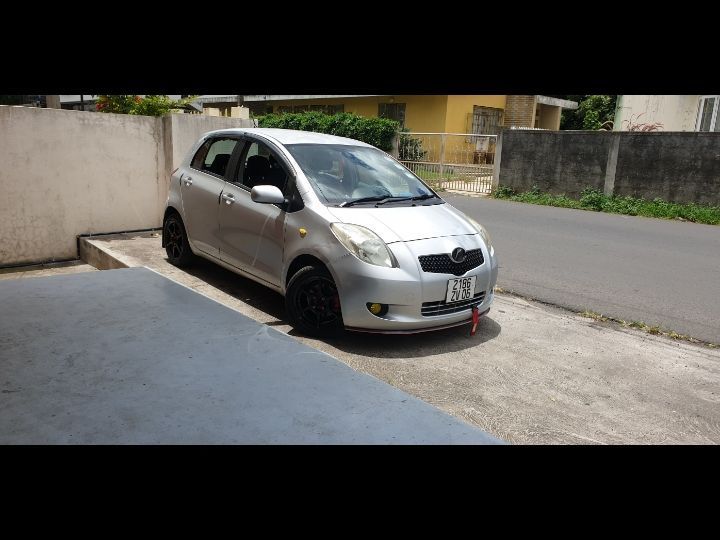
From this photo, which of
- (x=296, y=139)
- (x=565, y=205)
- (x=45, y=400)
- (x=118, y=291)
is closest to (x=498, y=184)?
(x=565, y=205)

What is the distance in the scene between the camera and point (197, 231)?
5.89m

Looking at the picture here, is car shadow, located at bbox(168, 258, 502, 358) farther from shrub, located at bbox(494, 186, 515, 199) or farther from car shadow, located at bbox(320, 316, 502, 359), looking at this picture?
shrub, located at bbox(494, 186, 515, 199)

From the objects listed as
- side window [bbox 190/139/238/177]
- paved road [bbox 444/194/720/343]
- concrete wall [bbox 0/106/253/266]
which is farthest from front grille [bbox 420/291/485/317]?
concrete wall [bbox 0/106/253/266]

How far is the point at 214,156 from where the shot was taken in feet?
19.3

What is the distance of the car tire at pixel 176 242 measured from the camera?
6184mm

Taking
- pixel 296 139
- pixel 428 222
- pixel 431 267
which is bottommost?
pixel 431 267

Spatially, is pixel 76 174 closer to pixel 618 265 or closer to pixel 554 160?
pixel 618 265

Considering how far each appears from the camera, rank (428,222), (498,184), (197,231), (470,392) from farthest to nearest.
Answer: (498,184), (197,231), (428,222), (470,392)

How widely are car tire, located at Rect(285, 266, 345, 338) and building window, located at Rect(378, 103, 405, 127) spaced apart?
19.7 meters

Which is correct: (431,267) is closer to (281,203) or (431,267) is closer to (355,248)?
(355,248)

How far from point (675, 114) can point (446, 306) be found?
14.9 metres
